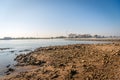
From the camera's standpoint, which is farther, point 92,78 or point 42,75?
point 42,75

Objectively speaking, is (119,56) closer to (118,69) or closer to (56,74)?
(118,69)

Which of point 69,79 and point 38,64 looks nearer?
point 69,79

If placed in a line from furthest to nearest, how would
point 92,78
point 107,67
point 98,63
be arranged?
point 98,63 < point 107,67 < point 92,78

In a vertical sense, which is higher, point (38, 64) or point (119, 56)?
point (119, 56)

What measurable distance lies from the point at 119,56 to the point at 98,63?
236 centimetres

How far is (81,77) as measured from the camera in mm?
12742

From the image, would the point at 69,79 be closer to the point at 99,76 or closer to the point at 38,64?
the point at 99,76

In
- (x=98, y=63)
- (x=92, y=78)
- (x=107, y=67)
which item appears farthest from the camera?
(x=98, y=63)

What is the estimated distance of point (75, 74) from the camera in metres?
13.5

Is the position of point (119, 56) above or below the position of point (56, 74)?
above

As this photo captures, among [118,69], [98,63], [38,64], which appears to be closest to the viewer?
[118,69]

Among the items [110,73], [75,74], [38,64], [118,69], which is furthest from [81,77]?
[38,64]

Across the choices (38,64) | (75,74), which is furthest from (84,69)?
(38,64)

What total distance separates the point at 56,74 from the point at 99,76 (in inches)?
147
